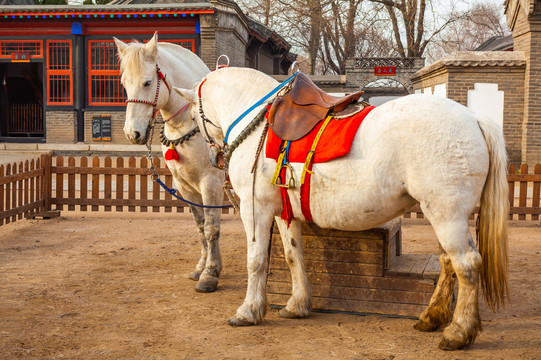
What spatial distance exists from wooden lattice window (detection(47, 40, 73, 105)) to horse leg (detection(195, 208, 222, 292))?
54.4 feet

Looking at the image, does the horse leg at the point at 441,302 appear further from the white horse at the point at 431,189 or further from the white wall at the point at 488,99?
the white wall at the point at 488,99

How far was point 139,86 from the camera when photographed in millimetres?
5160

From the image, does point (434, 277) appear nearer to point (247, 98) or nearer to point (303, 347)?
point (303, 347)

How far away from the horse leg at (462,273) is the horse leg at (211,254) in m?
2.41

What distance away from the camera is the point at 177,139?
216 inches

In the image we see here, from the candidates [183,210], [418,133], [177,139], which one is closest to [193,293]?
[177,139]

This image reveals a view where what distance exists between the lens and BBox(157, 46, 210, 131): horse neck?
217 inches

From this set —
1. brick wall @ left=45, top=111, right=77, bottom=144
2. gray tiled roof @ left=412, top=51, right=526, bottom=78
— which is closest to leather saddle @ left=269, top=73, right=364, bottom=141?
gray tiled roof @ left=412, top=51, right=526, bottom=78

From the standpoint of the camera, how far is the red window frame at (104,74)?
20312 mm

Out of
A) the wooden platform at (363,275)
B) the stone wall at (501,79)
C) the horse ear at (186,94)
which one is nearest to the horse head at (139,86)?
the horse ear at (186,94)

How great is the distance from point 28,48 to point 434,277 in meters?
19.8

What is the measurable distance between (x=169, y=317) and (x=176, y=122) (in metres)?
1.90

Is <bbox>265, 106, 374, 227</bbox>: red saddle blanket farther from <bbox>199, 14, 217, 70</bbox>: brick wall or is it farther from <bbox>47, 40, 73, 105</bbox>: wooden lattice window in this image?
<bbox>47, 40, 73, 105</bbox>: wooden lattice window

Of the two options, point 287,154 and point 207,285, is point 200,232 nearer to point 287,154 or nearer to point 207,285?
point 207,285
